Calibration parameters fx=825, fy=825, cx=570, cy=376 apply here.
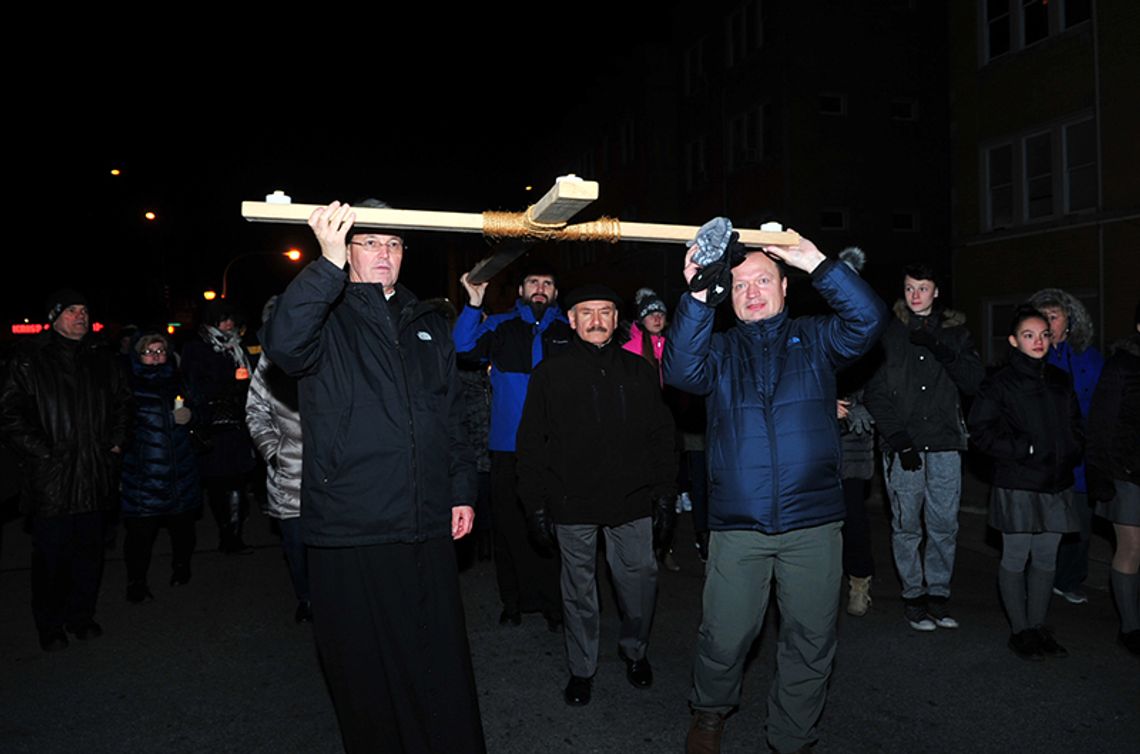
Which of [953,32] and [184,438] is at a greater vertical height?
[953,32]

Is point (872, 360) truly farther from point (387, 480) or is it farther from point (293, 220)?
point (293, 220)

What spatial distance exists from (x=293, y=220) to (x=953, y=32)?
58.3 feet

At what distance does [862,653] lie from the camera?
205 inches

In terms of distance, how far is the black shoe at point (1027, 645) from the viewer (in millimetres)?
5023

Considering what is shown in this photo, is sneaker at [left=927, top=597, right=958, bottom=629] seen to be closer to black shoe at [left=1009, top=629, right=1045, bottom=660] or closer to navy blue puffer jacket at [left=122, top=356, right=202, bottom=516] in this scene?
black shoe at [left=1009, top=629, right=1045, bottom=660]

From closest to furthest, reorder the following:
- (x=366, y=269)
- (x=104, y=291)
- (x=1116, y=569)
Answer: (x=366, y=269), (x=1116, y=569), (x=104, y=291)

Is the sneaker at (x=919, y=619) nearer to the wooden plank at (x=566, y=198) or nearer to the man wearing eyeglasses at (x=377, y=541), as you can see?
the man wearing eyeglasses at (x=377, y=541)

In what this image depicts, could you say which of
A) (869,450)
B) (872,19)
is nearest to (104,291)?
(872,19)

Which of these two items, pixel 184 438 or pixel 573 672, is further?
pixel 184 438

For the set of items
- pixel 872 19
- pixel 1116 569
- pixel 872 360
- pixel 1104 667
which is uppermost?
pixel 872 19

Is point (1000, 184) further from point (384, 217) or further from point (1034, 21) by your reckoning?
point (384, 217)

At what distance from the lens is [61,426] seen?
225 inches

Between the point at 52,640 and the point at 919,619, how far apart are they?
5902 millimetres

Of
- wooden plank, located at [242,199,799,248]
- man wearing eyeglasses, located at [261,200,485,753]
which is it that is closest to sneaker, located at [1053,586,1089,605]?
wooden plank, located at [242,199,799,248]
